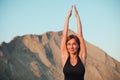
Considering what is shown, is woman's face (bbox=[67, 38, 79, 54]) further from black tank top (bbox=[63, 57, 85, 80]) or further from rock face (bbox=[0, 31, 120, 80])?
rock face (bbox=[0, 31, 120, 80])

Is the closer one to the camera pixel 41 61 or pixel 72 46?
pixel 72 46

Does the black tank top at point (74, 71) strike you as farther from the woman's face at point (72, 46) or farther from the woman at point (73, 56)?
the woman's face at point (72, 46)

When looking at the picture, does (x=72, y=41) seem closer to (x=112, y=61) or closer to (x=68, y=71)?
(x=68, y=71)

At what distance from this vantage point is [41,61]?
215 feet

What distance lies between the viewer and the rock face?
53644 mm

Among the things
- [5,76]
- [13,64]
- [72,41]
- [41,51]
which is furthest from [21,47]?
[72,41]

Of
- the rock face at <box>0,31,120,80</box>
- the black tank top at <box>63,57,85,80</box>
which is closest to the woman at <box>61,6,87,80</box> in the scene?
the black tank top at <box>63,57,85,80</box>

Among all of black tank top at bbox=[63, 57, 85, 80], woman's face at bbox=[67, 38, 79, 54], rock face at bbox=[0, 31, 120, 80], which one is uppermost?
woman's face at bbox=[67, 38, 79, 54]

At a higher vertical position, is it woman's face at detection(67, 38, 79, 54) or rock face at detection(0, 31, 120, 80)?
woman's face at detection(67, 38, 79, 54)

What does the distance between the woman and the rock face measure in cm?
4379

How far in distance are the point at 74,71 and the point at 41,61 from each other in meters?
61.7

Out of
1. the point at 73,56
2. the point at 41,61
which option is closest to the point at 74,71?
the point at 73,56

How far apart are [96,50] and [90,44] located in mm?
2685

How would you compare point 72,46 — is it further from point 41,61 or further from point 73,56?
point 41,61
